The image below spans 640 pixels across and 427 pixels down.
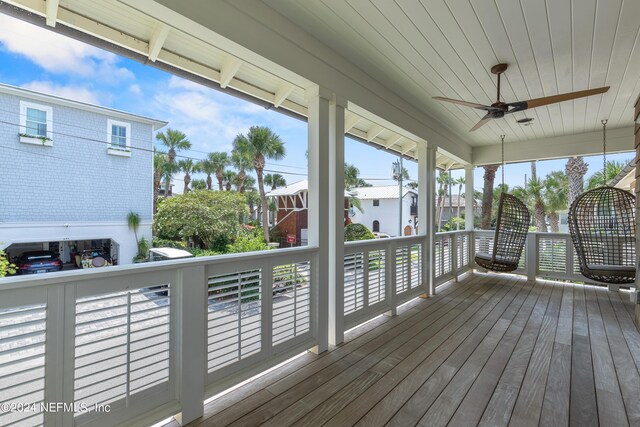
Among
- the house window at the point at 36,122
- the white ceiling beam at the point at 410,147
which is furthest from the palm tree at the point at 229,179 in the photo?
the white ceiling beam at the point at 410,147

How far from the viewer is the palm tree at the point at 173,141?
7.85ft

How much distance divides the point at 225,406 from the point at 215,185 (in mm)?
1998

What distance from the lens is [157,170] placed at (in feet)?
7.04

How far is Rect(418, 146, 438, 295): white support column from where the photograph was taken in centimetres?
426

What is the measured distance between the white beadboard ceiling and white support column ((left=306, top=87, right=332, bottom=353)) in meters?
0.54

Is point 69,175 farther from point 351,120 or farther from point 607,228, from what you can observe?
point 607,228

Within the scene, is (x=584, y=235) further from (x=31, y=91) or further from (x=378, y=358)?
(x=31, y=91)

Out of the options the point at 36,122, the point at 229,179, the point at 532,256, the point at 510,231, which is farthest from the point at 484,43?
the point at 532,256

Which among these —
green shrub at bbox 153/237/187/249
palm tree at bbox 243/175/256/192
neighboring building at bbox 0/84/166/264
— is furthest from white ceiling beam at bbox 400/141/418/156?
neighboring building at bbox 0/84/166/264

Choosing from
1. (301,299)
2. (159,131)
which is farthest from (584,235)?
(159,131)

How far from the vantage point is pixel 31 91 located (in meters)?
1.46

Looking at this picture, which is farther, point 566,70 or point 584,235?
point 584,235

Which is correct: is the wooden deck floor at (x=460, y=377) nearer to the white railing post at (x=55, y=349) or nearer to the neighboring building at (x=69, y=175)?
the white railing post at (x=55, y=349)

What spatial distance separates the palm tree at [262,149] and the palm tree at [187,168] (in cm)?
141
